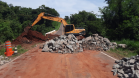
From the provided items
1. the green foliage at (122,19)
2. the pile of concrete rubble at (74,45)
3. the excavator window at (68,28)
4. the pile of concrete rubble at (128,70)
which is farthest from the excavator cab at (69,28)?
the pile of concrete rubble at (128,70)

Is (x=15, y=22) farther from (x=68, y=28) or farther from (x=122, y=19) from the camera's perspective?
(x=122, y=19)

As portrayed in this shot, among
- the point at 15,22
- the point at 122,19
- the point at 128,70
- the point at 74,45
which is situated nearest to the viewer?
the point at 128,70

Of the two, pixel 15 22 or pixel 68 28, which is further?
pixel 15 22

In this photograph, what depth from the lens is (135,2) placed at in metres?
15.5

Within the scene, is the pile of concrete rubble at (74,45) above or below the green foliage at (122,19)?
below

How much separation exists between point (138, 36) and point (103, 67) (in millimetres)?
10098

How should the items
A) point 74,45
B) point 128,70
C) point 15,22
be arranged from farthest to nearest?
point 15,22 → point 74,45 → point 128,70

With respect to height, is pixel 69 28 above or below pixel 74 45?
above

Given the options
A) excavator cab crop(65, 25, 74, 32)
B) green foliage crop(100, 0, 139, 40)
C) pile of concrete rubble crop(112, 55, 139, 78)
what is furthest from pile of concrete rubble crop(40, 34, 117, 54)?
excavator cab crop(65, 25, 74, 32)

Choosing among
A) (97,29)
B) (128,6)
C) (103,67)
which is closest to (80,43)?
(103,67)

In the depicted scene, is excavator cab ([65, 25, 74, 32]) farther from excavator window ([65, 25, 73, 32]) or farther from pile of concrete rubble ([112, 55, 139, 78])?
pile of concrete rubble ([112, 55, 139, 78])

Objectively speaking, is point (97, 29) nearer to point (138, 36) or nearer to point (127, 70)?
point (138, 36)

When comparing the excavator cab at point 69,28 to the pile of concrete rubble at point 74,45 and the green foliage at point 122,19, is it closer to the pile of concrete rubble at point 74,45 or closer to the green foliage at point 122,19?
the green foliage at point 122,19

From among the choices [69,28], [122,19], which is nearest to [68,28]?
[69,28]
